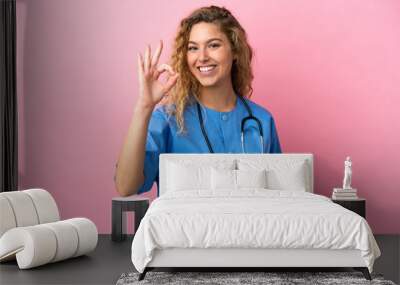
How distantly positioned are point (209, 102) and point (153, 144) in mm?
580

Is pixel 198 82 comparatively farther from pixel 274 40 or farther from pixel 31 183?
pixel 31 183

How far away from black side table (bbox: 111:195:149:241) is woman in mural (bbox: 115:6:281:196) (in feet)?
1.84

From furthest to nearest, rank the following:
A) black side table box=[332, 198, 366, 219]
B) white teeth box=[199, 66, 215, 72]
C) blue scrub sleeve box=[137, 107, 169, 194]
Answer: black side table box=[332, 198, 366, 219] → white teeth box=[199, 66, 215, 72] → blue scrub sleeve box=[137, 107, 169, 194]

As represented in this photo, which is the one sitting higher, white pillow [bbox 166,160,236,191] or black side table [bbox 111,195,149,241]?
white pillow [bbox 166,160,236,191]

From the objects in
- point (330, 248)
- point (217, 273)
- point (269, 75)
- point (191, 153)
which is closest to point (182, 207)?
point (217, 273)

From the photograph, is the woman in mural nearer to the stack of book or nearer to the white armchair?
the white armchair

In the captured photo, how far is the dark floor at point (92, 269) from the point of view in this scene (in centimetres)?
455

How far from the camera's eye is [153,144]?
538cm

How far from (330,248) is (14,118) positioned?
342 cm

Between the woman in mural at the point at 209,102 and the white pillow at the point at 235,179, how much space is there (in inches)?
9.2

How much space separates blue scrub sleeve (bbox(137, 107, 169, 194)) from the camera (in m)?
5.36

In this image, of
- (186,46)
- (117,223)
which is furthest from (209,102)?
(117,223)

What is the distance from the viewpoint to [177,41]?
565cm

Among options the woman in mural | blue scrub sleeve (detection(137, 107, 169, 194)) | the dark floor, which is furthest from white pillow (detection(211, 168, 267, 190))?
the dark floor
